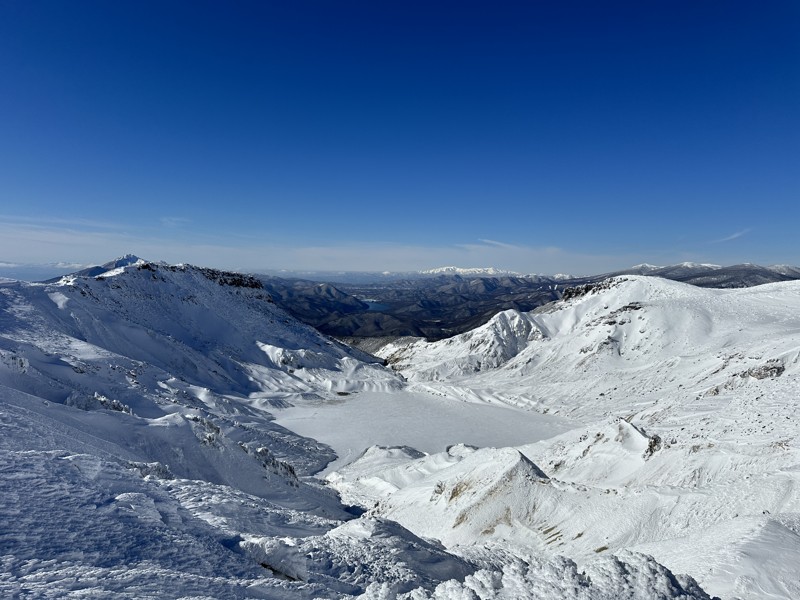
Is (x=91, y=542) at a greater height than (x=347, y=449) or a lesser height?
greater

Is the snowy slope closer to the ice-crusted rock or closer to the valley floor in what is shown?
the ice-crusted rock

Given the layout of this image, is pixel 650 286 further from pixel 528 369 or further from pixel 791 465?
pixel 791 465

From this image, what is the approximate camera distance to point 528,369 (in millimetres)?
85250

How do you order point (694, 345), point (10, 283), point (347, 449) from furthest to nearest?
1. point (694, 345)
2. point (10, 283)
3. point (347, 449)

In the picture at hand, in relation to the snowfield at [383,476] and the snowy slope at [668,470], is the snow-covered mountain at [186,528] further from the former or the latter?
the snowy slope at [668,470]

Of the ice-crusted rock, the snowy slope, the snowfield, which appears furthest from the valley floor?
the ice-crusted rock

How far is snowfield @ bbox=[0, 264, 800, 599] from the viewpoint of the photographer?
8.35 m

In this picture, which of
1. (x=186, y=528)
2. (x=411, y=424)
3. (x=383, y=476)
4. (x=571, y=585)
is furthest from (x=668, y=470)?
(x=411, y=424)

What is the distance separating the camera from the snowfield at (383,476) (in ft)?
27.4

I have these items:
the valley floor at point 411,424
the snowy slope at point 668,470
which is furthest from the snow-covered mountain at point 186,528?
the valley floor at point 411,424

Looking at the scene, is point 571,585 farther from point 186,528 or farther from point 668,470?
point 668,470

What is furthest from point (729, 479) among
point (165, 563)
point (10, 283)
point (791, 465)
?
point (10, 283)

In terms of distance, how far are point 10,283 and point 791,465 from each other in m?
76.6

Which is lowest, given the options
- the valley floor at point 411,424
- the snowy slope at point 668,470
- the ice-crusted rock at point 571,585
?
the valley floor at point 411,424
